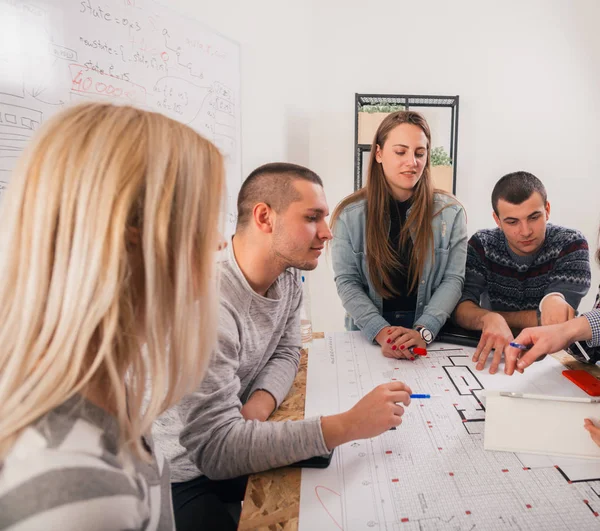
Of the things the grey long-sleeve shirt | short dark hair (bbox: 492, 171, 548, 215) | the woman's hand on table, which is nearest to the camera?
the grey long-sleeve shirt

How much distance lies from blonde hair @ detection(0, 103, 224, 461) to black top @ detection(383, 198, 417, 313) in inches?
47.1

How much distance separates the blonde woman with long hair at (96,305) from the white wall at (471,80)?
7.39ft

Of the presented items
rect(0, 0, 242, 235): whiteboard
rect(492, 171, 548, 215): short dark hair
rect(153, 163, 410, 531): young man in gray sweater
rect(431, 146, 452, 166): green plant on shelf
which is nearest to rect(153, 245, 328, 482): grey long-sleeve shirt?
rect(153, 163, 410, 531): young man in gray sweater

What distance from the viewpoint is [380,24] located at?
2809 mm

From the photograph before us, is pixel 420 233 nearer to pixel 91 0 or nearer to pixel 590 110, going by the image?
pixel 91 0

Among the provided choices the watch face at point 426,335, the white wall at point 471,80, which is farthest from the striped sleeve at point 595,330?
the white wall at point 471,80

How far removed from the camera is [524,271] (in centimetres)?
165

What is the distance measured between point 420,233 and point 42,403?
4.55 ft

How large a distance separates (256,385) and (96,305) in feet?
2.07

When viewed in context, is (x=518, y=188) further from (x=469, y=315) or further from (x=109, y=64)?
(x=109, y=64)

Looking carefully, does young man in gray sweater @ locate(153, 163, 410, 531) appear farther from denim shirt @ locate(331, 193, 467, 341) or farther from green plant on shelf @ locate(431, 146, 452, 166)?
green plant on shelf @ locate(431, 146, 452, 166)

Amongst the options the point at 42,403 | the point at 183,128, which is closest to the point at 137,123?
the point at 183,128

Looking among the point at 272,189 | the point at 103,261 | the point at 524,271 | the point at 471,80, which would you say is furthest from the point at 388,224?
the point at 471,80

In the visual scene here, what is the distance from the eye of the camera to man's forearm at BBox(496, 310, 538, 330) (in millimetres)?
1473
